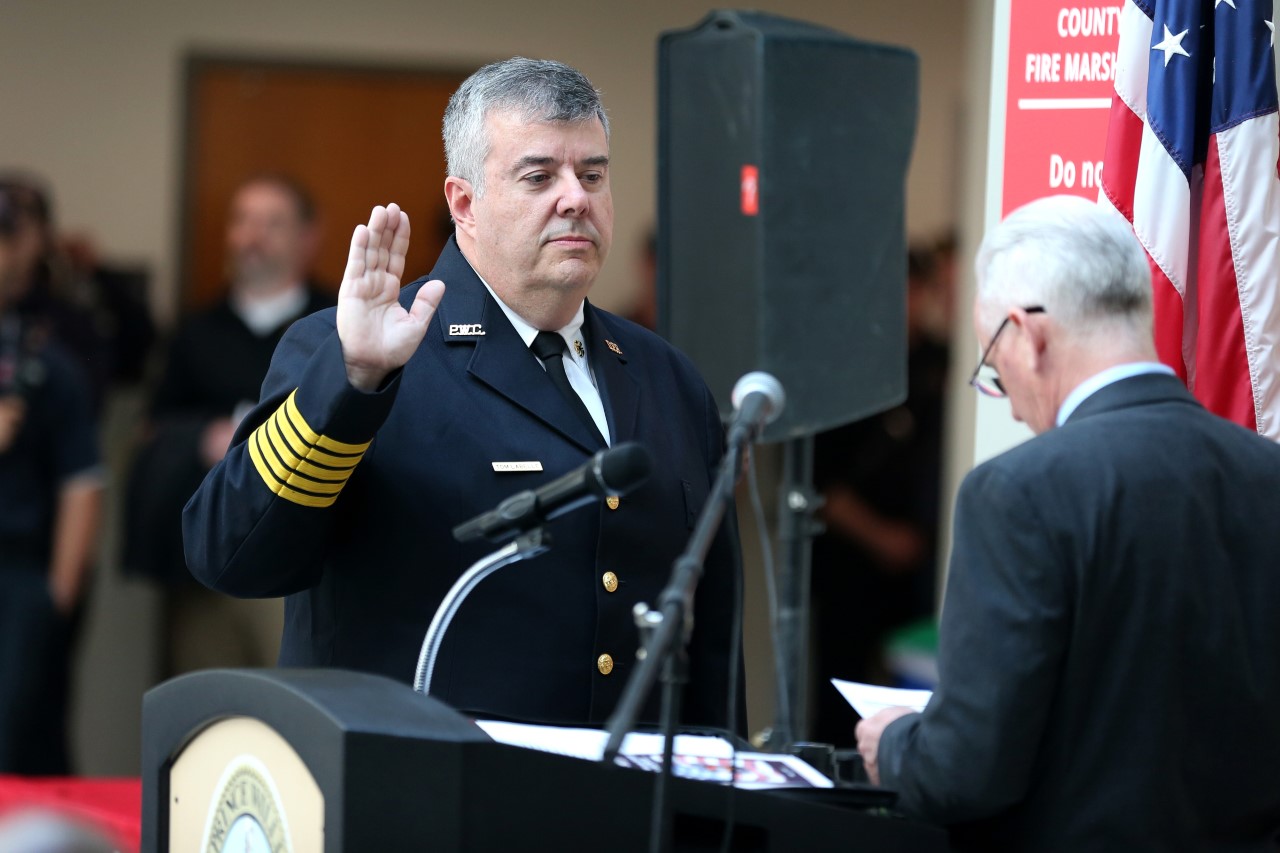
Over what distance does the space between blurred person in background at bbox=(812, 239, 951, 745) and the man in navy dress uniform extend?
3.29 m

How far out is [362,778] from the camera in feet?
6.28

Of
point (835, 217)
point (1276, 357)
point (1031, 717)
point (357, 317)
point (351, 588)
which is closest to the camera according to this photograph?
point (1031, 717)

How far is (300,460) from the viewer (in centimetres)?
246

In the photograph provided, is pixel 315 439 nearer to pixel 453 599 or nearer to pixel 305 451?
pixel 305 451

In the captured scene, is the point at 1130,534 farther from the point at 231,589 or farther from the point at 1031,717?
the point at 231,589

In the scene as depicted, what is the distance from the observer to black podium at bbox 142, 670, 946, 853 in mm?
1930

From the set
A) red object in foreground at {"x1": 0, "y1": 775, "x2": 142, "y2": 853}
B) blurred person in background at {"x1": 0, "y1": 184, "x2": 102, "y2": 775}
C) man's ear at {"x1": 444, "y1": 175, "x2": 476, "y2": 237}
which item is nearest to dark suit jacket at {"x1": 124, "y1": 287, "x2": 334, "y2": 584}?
blurred person in background at {"x1": 0, "y1": 184, "x2": 102, "y2": 775}

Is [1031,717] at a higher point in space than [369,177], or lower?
lower

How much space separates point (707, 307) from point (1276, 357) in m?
1.47

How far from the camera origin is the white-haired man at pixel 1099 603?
6.95ft

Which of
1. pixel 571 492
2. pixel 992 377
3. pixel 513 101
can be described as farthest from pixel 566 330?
pixel 571 492

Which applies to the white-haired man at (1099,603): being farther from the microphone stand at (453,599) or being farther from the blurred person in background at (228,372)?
the blurred person in background at (228,372)

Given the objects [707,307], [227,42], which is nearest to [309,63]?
[227,42]

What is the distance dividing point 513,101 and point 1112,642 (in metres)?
1.25
